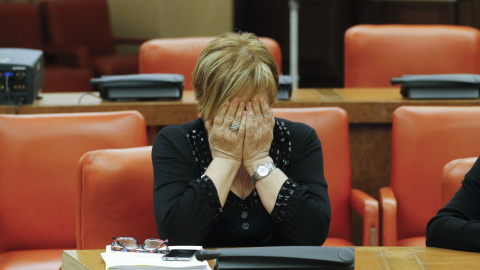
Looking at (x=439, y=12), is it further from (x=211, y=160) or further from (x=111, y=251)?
(x=111, y=251)

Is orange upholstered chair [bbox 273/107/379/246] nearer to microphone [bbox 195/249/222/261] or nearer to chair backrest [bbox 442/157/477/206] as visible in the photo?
chair backrest [bbox 442/157/477/206]

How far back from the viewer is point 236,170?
1.80 m

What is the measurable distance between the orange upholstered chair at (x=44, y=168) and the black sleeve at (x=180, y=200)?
43cm

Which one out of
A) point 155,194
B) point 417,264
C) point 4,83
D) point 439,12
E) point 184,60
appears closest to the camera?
point 417,264

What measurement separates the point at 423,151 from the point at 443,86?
1.63ft

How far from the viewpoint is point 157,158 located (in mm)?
1809

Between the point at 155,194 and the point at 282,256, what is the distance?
57 cm

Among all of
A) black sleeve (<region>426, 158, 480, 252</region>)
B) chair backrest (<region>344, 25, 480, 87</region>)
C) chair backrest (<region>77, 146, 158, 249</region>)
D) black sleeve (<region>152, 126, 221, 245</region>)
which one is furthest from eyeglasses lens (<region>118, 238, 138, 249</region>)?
chair backrest (<region>344, 25, 480, 87</region>)

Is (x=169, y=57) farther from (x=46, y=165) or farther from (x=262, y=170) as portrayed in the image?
(x=262, y=170)

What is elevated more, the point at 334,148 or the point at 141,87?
the point at 141,87

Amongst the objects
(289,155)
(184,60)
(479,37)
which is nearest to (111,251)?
(289,155)

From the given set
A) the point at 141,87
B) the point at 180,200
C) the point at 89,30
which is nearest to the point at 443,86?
the point at 141,87

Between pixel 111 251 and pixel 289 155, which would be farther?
pixel 289 155

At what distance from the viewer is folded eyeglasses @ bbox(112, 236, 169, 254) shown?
1449 mm
